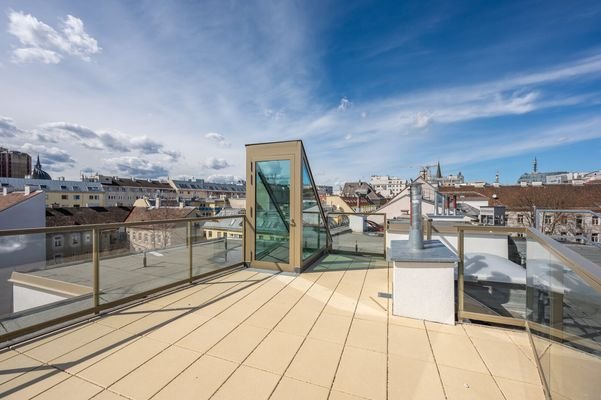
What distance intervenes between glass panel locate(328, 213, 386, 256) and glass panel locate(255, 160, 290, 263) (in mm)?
1925

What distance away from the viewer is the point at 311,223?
15.8 feet

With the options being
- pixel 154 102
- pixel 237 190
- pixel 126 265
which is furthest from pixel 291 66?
pixel 237 190

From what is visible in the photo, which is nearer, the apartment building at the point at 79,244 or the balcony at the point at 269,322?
the balcony at the point at 269,322

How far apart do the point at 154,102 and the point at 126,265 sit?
6.71m

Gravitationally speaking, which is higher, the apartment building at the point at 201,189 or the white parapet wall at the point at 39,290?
the apartment building at the point at 201,189

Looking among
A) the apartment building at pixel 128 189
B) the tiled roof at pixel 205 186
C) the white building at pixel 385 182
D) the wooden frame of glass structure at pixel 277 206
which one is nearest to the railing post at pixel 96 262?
the wooden frame of glass structure at pixel 277 206

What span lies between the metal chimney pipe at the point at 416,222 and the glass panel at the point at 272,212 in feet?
6.66

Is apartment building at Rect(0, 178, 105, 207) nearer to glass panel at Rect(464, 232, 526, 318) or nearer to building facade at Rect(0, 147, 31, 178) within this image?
building facade at Rect(0, 147, 31, 178)

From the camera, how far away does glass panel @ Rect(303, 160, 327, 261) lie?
445 centimetres

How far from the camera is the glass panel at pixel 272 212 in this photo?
4.18 meters

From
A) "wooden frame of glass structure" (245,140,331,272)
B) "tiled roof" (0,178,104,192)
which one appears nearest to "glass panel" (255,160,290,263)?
"wooden frame of glass structure" (245,140,331,272)

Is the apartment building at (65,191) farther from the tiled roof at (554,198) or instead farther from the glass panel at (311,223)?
the tiled roof at (554,198)

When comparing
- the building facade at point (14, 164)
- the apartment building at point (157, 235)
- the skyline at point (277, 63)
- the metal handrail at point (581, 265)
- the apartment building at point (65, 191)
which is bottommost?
the apartment building at point (157, 235)

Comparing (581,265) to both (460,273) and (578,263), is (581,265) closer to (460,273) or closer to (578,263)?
(578,263)
